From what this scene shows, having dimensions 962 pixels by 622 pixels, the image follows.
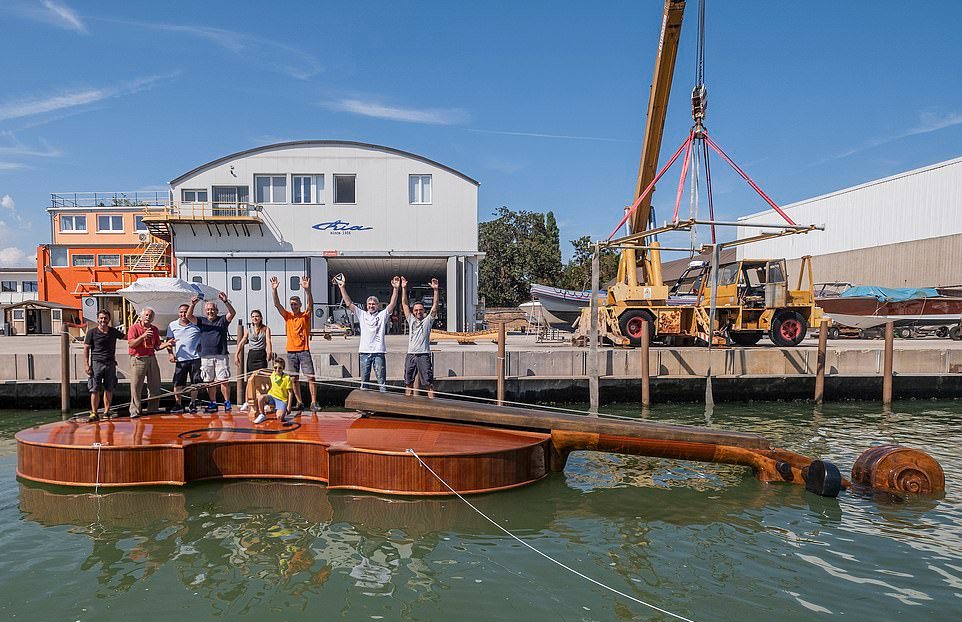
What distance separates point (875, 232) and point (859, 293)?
31.7 ft

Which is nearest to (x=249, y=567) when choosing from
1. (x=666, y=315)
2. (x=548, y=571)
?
(x=548, y=571)

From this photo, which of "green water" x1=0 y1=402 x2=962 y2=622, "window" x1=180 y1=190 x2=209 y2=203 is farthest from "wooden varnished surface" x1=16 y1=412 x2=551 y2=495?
"window" x1=180 y1=190 x2=209 y2=203

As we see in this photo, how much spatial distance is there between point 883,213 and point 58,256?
47461 millimetres

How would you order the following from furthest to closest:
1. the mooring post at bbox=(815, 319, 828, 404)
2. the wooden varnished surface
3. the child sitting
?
the mooring post at bbox=(815, 319, 828, 404) → the child sitting → the wooden varnished surface

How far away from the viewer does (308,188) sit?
25.6 meters

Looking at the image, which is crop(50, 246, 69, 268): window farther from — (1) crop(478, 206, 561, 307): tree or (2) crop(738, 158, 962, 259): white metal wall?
(2) crop(738, 158, 962, 259): white metal wall

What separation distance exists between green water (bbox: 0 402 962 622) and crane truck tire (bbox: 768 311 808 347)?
374 inches

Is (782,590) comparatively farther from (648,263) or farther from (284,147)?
(284,147)

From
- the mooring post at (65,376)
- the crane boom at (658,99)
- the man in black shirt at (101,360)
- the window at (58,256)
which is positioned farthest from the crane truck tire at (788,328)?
the window at (58,256)

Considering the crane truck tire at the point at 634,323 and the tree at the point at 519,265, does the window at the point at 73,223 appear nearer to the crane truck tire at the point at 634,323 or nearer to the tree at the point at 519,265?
the tree at the point at 519,265

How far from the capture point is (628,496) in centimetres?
689

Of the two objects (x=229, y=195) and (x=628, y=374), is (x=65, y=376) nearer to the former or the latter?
(x=628, y=374)

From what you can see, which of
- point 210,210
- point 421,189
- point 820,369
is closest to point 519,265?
point 421,189

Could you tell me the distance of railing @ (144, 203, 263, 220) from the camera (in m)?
24.6
